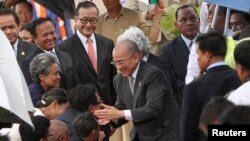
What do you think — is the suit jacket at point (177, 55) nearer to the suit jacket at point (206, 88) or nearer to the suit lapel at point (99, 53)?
the suit lapel at point (99, 53)

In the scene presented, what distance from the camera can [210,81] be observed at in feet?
27.2

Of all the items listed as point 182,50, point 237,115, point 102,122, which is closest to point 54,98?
point 102,122

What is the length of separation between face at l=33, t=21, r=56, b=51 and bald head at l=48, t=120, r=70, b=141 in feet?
10.5

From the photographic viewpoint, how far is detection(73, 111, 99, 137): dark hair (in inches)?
320

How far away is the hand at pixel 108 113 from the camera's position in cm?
905

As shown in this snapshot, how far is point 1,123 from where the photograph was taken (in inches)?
279

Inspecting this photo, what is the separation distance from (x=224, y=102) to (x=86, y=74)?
572 centimetres

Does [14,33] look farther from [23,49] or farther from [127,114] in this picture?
[127,114]

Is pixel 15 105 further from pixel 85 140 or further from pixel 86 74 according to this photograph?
pixel 86 74

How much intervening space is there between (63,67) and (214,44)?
9.17ft

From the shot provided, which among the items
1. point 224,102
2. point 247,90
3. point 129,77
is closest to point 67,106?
point 129,77

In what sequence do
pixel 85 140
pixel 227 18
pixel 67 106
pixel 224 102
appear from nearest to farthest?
1. pixel 224 102
2. pixel 85 140
3. pixel 67 106
4. pixel 227 18

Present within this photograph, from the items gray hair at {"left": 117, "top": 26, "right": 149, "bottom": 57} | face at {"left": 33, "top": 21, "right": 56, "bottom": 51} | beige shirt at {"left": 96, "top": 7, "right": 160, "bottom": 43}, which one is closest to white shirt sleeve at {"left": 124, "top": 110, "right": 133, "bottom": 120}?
gray hair at {"left": 117, "top": 26, "right": 149, "bottom": 57}

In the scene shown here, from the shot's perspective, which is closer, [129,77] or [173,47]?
[129,77]
